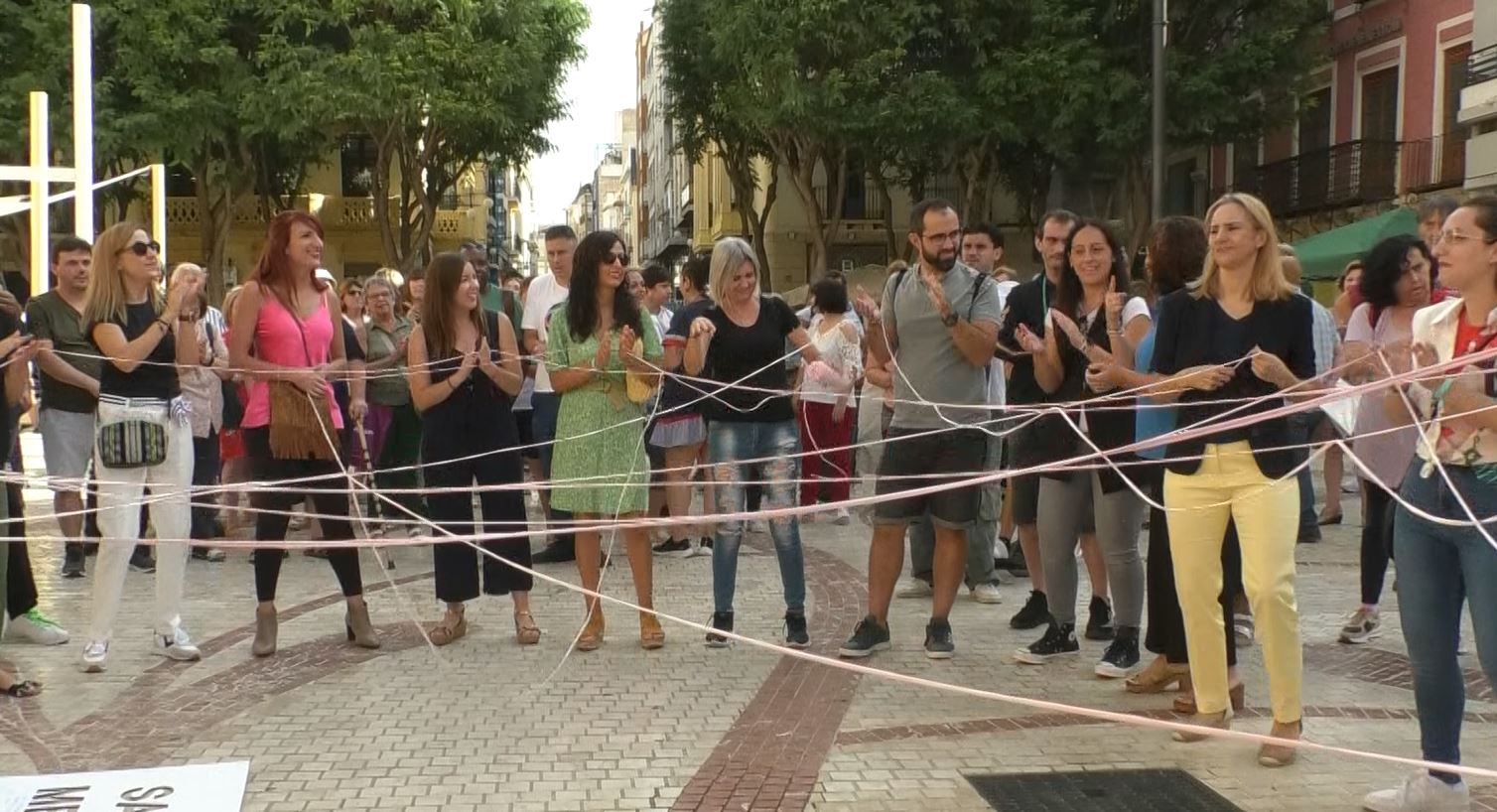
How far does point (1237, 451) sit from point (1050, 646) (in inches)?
65.1

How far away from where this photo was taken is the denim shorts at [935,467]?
18.0 ft

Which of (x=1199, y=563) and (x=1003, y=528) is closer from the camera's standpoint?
(x=1199, y=563)

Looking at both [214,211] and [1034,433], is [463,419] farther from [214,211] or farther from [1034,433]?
[214,211]

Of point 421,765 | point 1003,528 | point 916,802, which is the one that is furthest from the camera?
point 1003,528

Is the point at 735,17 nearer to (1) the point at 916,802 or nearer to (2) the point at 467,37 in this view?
(2) the point at 467,37

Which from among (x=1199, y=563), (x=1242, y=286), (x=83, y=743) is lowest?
(x=83, y=743)

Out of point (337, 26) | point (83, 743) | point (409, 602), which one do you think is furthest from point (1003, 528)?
point (337, 26)

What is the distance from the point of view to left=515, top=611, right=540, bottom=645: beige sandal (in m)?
6.01

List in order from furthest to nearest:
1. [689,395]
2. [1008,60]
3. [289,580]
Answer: [1008,60] < [289,580] < [689,395]

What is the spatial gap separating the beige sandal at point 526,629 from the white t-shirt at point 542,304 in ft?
7.66

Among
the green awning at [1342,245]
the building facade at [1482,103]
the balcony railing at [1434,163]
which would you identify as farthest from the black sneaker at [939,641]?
the balcony railing at [1434,163]

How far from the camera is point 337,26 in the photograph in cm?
2486

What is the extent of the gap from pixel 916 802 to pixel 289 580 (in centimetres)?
478

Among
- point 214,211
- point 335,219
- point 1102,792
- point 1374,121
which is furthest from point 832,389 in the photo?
point 335,219
